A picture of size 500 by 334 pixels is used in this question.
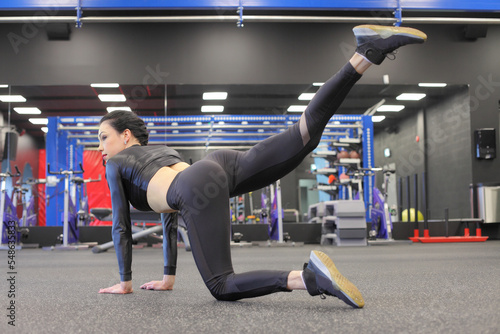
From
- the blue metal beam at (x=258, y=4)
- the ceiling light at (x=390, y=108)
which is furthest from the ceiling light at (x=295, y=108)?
the blue metal beam at (x=258, y=4)

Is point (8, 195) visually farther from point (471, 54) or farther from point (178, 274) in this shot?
point (471, 54)

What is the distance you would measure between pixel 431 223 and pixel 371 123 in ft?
6.28

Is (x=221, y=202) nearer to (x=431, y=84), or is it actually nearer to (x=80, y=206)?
(x=80, y=206)

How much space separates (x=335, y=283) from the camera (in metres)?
1.53

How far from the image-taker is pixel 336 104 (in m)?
1.61

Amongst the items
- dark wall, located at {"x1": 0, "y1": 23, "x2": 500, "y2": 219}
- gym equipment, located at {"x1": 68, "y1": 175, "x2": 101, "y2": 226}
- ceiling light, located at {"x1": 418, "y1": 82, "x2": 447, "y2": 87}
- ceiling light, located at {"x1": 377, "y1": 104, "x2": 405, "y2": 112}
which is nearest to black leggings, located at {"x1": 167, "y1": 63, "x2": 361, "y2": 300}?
gym equipment, located at {"x1": 68, "y1": 175, "x2": 101, "y2": 226}

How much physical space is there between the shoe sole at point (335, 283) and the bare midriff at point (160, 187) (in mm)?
587

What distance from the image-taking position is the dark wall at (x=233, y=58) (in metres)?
7.77

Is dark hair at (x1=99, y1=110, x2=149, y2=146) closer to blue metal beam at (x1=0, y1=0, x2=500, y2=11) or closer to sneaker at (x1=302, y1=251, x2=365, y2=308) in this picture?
sneaker at (x1=302, y1=251, x2=365, y2=308)

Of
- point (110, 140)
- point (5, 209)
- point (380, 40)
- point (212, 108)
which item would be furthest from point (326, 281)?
point (212, 108)

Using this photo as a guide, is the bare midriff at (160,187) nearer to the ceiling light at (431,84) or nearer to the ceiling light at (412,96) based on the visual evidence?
the ceiling light at (412,96)

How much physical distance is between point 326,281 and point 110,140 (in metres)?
1.08

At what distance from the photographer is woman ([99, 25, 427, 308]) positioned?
159 cm

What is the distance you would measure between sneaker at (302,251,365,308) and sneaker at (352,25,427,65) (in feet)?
2.18
